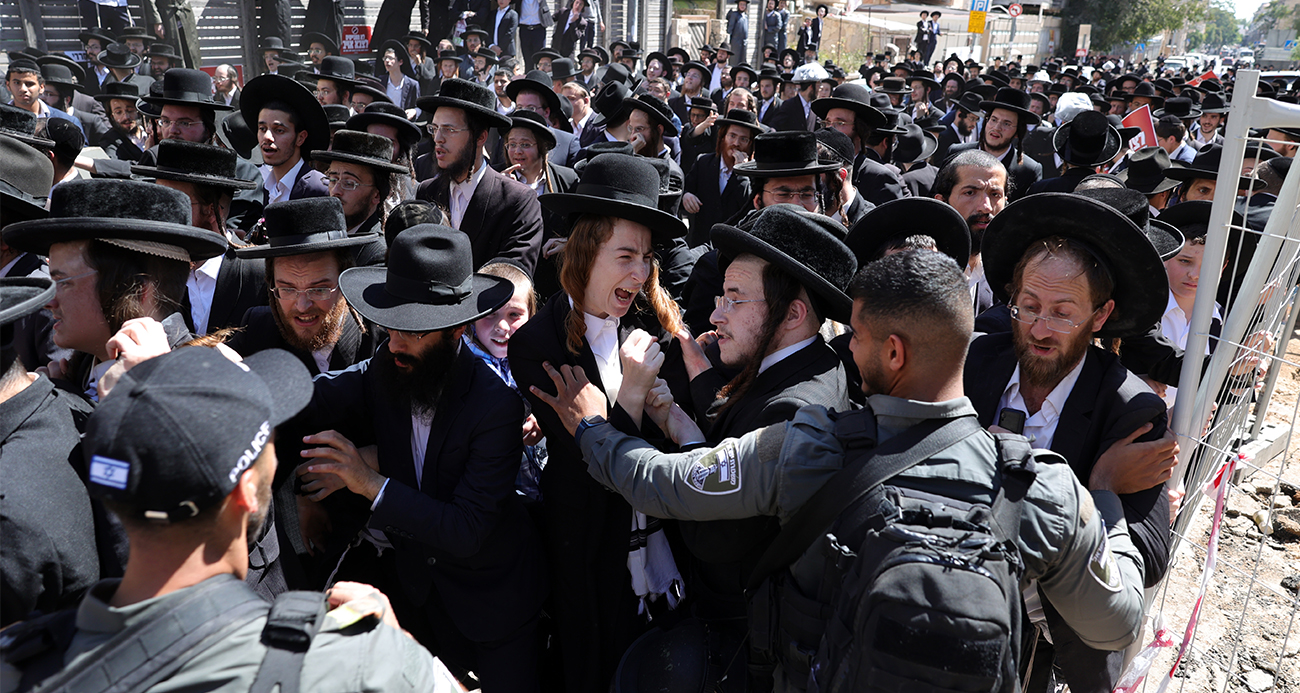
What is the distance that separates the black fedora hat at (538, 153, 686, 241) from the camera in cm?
314

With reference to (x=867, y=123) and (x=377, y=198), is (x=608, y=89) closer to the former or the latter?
(x=867, y=123)

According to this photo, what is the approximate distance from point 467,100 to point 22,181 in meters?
2.77

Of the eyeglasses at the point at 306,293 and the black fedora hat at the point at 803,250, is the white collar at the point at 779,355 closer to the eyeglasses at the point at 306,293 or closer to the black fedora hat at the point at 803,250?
the black fedora hat at the point at 803,250

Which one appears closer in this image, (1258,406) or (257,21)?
(1258,406)

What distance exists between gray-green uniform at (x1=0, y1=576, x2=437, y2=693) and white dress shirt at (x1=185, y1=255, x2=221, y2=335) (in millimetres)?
2767

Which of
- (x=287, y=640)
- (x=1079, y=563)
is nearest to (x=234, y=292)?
(x=287, y=640)

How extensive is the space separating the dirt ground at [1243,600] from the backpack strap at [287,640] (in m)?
3.40

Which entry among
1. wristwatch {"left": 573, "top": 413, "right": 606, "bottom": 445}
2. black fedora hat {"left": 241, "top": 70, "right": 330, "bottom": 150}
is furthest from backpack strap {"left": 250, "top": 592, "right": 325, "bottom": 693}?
black fedora hat {"left": 241, "top": 70, "right": 330, "bottom": 150}

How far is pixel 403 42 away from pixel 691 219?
41.5 ft

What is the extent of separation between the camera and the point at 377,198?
5.27 m

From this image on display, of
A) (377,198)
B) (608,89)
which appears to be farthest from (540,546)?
(608,89)

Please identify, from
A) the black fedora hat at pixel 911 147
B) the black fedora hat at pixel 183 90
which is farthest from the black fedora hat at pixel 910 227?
the black fedora hat at pixel 911 147

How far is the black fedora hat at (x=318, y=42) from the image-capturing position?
53.1ft

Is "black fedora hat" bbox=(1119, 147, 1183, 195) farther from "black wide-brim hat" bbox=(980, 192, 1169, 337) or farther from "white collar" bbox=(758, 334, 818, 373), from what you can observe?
"white collar" bbox=(758, 334, 818, 373)
